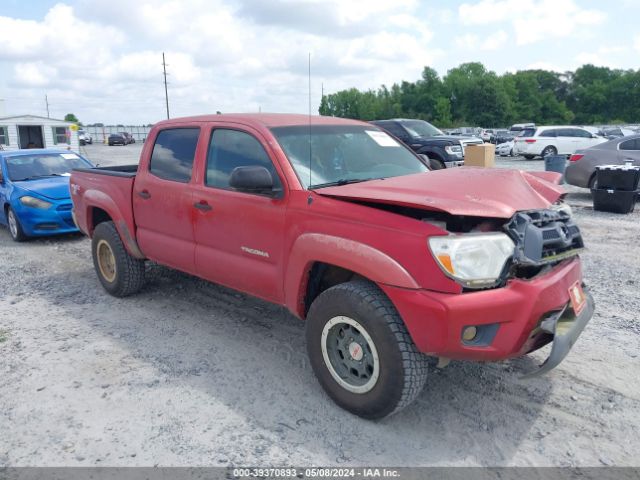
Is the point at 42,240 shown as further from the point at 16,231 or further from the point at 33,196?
the point at 33,196

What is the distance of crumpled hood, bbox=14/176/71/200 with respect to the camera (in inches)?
337

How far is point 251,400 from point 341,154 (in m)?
1.94

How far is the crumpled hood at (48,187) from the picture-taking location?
337 inches

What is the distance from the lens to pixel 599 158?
38.7ft

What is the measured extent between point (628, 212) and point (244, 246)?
29.4 ft

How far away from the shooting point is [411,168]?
14.4 ft

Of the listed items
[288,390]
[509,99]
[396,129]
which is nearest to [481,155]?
[396,129]

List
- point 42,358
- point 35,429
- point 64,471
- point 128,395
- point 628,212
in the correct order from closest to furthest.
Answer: point 64,471, point 35,429, point 128,395, point 42,358, point 628,212

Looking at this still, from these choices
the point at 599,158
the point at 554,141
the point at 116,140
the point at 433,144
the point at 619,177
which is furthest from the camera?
the point at 116,140

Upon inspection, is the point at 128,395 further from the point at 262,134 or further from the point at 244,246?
the point at 262,134

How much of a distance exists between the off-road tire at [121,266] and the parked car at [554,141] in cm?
2218

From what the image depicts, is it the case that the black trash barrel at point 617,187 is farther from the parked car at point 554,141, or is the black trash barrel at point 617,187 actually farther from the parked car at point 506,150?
the parked car at point 506,150

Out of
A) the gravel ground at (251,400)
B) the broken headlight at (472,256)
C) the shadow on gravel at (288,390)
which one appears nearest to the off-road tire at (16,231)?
the gravel ground at (251,400)

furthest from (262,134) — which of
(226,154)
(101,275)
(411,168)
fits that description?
(101,275)
